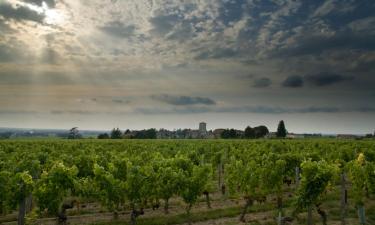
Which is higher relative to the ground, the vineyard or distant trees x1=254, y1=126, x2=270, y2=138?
distant trees x1=254, y1=126, x2=270, y2=138

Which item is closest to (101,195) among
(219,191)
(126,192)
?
(126,192)

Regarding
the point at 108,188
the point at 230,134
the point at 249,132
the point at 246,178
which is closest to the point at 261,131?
the point at 249,132

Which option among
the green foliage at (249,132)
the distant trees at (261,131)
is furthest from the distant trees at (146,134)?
the distant trees at (261,131)

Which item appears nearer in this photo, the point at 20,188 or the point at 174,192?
the point at 20,188

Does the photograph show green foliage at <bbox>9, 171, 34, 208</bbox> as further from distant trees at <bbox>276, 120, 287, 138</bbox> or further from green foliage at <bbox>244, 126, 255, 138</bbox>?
distant trees at <bbox>276, 120, 287, 138</bbox>

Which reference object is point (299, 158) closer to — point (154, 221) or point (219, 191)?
point (219, 191)

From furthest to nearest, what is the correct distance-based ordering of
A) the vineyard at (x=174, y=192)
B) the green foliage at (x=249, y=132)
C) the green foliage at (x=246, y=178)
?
the green foliage at (x=249, y=132), the green foliage at (x=246, y=178), the vineyard at (x=174, y=192)

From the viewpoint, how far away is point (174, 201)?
22.2 meters

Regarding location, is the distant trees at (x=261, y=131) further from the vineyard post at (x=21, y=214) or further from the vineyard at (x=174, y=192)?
the vineyard post at (x=21, y=214)

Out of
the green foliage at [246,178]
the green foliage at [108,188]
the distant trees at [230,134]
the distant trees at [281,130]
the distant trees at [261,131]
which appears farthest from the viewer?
the distant trees at [261,131]

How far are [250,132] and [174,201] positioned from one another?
4263 inches

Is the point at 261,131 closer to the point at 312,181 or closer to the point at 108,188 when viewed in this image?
the point at 312,181

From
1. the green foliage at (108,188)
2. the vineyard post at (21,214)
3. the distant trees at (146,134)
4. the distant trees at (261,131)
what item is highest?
the distant trees at (261,131)

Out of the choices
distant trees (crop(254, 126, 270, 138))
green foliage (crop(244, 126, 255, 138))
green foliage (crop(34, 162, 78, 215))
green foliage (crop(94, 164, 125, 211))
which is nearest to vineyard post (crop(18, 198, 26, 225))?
green foliage (crop(34, 162, 78, 215))
